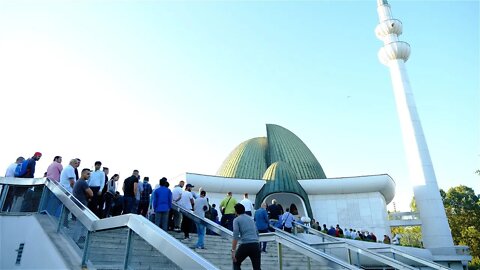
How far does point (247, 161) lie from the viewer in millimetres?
36781

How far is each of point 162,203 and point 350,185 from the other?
24232 mm

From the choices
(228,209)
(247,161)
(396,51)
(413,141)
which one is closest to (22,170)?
(228,209)

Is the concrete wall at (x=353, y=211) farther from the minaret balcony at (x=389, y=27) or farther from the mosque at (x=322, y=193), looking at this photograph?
the minaret balcony at (x=389, y=27)

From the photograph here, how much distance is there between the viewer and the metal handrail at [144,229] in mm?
2707

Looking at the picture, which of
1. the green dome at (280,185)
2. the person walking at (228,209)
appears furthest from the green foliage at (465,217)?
the person walking at (228,209)

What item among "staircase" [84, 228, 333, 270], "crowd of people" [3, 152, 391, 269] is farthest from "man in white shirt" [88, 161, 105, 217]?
"staircase" [84, 228, 333, 270]

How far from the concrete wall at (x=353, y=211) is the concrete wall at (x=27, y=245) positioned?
2563 cm

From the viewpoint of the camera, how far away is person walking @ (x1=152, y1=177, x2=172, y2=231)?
296 inches

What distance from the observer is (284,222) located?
1047 cm

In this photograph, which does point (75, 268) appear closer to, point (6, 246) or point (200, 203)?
point (6, 246)

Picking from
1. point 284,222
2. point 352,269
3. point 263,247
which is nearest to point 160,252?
point 352,269

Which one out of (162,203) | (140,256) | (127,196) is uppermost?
(127,196)

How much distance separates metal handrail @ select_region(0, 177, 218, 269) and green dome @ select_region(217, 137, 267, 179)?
29465 millimetres

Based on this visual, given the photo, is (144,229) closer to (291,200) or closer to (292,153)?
(291,200)
